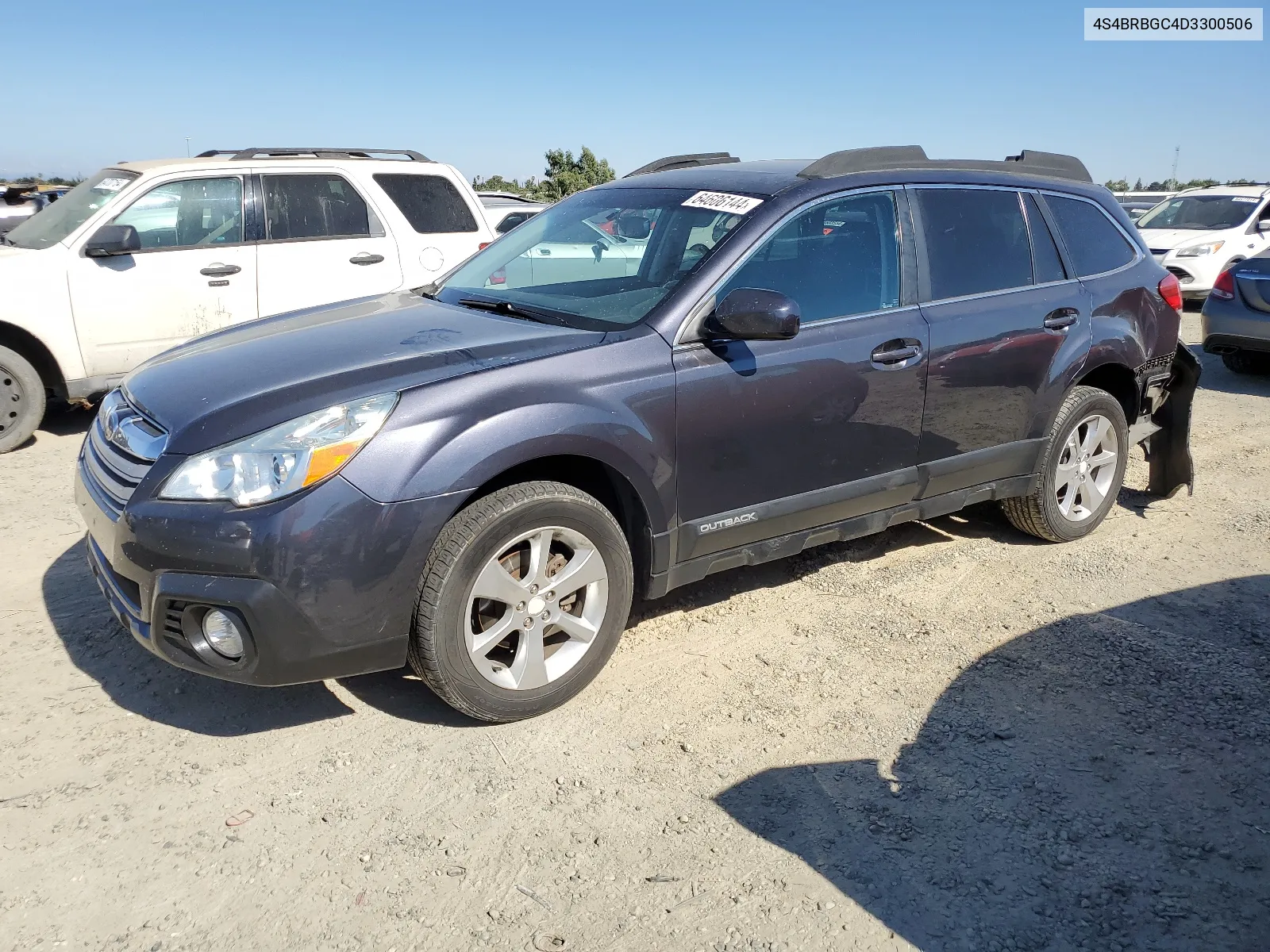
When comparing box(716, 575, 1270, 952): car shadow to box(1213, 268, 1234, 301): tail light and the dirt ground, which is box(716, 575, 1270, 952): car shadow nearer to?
the dirt ground

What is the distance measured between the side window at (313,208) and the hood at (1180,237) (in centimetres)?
1094

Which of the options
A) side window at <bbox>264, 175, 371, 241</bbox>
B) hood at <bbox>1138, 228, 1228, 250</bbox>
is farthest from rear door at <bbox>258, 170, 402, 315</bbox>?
hood at <bbox>1138, 228, 1228, 250</bbox>

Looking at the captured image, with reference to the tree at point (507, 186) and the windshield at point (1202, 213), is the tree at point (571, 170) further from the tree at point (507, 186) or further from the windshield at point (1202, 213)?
the windshield at point (1202, 213)

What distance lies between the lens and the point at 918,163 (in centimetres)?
441

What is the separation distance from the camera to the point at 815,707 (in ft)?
11.5

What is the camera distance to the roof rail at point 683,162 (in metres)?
4.93

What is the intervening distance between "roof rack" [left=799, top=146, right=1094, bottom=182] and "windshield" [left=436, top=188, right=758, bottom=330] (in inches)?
18.4

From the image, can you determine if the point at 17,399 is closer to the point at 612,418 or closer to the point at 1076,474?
the point at 612,418

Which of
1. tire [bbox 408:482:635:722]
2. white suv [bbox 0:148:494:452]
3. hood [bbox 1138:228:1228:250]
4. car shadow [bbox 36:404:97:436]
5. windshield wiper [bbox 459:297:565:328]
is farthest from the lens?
hood [bbox 1138:228:1228:250]

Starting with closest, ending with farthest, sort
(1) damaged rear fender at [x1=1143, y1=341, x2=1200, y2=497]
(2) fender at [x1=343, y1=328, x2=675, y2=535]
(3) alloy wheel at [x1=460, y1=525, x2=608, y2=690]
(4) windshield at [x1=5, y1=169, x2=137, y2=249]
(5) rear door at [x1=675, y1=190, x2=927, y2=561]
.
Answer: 1. (2) fender at [x1=343, y1=328, x2=675, y2=535]
2. (3) alloy wheel at [x1=460, y1=525, x2=608, y2=690]
3. (5) rear door at [x1=675, y1=190, x2=927, y2=561]
4. (1) damaged rear fender at [x1=1143, y1=341, x2=1200, y2=497]
5. (4) windshield at [x1=5, y1=169, x2=137, y2=249]

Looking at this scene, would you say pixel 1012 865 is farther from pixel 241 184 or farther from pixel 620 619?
pixel 241 184

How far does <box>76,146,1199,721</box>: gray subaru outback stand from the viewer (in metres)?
2.95

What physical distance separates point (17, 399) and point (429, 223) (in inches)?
125

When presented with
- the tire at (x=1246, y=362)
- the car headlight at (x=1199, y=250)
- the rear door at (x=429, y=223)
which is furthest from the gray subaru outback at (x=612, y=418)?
the car headlight at (x=1199, y=250)
